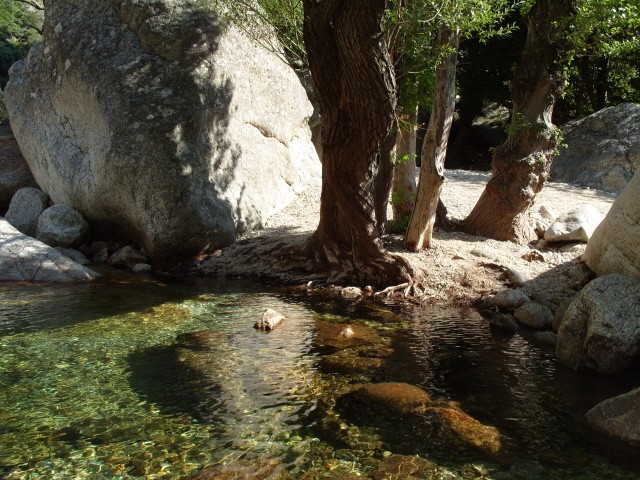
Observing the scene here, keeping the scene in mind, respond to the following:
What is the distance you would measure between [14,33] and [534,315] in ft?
139

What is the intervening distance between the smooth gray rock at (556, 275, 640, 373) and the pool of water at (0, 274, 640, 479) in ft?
0.95

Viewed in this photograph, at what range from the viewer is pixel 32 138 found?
50.2 ft

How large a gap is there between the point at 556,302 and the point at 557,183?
7973mm

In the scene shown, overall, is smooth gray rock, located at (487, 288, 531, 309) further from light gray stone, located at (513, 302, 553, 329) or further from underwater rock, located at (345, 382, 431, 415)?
underwater rock, located at (345, 382, 431, 415)

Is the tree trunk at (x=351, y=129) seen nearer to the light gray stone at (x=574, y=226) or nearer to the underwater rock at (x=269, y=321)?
the underwater rock at (x=269, y=321)

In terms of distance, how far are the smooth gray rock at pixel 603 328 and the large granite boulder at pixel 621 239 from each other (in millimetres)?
944

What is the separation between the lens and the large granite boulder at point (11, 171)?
1617 cm

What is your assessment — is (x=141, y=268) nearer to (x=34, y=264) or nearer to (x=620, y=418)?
(x=34, y=264)

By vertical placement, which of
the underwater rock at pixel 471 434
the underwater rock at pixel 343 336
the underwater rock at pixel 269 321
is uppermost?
the underwater rock at pixel 269 321

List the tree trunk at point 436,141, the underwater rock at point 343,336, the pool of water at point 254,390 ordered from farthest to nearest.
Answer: the tree trunk at point 436,141
the underwater rock at point 343,336
the pool of water at point 254,390

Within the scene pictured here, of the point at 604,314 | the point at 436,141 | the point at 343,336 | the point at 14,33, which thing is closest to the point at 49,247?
the point at 343,336

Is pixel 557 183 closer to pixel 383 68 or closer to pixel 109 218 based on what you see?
pixel 383 68

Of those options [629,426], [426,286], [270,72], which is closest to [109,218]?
[270,72]

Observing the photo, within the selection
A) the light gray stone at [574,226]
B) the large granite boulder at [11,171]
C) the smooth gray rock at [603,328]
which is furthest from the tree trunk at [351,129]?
the large granite boulder at [11,171]
